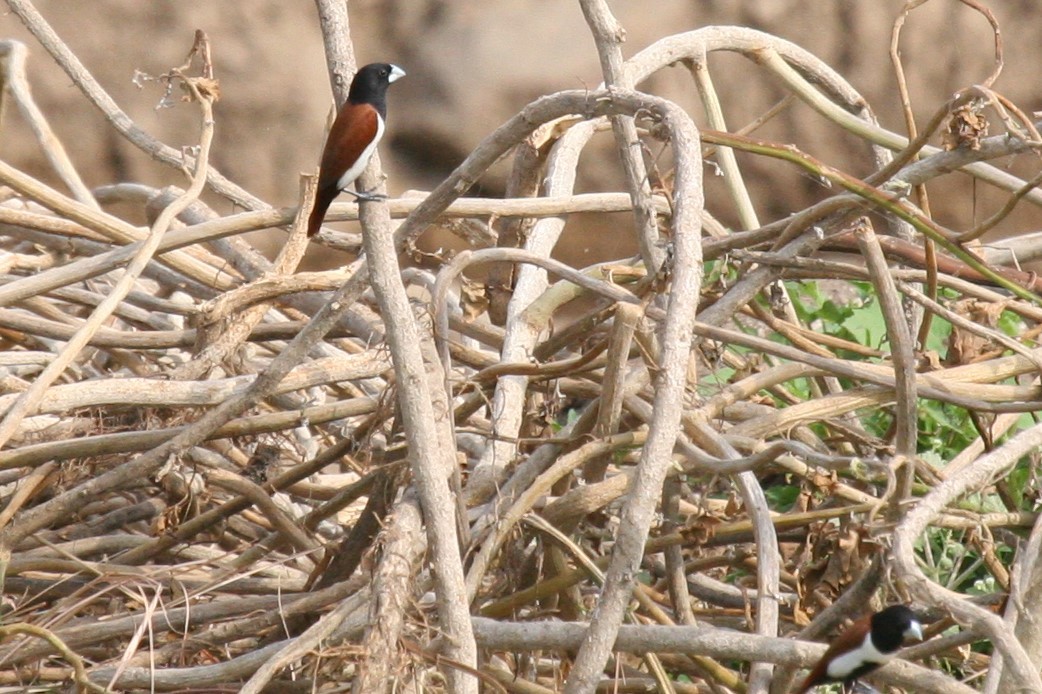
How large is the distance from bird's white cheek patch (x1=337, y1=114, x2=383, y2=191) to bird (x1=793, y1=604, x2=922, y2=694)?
34.3 inches

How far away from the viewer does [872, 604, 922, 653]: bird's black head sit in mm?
1573

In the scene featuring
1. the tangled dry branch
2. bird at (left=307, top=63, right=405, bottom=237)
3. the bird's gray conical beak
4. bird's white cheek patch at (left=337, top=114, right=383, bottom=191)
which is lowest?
the bird's gray conical beak

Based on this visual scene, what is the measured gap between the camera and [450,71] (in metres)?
5.92

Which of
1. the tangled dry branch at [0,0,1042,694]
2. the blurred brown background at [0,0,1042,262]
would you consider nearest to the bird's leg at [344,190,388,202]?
the tangled dry branch at [0,0,1042,694]

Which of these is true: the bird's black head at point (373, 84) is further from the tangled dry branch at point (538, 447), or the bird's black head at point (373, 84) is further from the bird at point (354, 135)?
the tangled dry branch at point (538, 447)

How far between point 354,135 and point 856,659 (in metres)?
1.07

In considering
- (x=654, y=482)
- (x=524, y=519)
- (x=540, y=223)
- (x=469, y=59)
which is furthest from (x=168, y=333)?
(x=469, y=59)

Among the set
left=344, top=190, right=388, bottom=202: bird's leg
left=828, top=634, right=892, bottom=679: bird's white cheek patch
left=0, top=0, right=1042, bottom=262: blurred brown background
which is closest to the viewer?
left=828, top=634, right=892, bottom=679: bird's white cheek patch

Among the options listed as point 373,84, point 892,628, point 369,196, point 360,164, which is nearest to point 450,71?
point 373,84

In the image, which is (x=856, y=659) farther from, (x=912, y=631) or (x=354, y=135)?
(x=354, y=135)

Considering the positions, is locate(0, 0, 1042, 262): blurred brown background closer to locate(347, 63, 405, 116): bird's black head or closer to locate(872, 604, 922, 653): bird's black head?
locate(347, 63, 405, 116): bird's black head

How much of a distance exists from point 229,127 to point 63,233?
10.6 feet

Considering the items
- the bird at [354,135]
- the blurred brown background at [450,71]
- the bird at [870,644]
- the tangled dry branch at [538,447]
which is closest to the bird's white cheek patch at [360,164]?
the bird at [354,135]

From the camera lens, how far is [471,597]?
1.89 m
